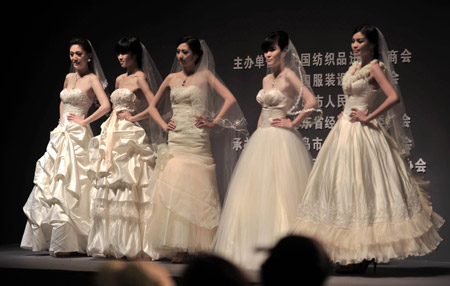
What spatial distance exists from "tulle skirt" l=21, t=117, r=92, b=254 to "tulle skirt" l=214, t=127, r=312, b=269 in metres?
1.42

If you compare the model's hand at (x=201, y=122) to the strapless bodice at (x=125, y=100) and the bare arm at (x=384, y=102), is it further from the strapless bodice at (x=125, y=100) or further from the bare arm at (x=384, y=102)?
the bare arm at (x=384, y=102)

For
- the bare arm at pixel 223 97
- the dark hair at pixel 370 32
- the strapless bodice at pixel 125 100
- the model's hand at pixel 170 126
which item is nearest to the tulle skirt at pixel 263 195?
the bare arm at pixel 223 97

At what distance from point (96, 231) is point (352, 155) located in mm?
2243

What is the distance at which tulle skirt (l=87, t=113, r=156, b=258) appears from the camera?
557 cm

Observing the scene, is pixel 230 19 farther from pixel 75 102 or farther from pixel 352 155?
pixel 352 155

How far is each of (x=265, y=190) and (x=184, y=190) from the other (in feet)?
2.37

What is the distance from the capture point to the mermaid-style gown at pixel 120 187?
557 cm

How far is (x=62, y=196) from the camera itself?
19.0 feet

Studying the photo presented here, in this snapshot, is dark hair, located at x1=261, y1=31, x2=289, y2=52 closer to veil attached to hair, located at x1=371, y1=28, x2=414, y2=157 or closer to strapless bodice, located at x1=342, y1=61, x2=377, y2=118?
strapless bodice, located at x1=342, y1=61, x2=377, y2=118

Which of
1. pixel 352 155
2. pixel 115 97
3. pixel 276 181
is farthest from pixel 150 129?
pixel 352 155

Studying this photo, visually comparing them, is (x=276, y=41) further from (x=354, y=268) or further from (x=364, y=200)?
(x=354, y=268)

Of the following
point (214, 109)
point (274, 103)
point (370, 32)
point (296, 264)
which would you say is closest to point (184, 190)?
point (214, 109)

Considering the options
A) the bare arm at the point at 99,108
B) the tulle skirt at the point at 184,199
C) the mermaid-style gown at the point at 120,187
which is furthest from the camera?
the bare arm at the point at 99,108

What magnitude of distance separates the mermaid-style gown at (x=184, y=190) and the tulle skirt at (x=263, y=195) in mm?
328
